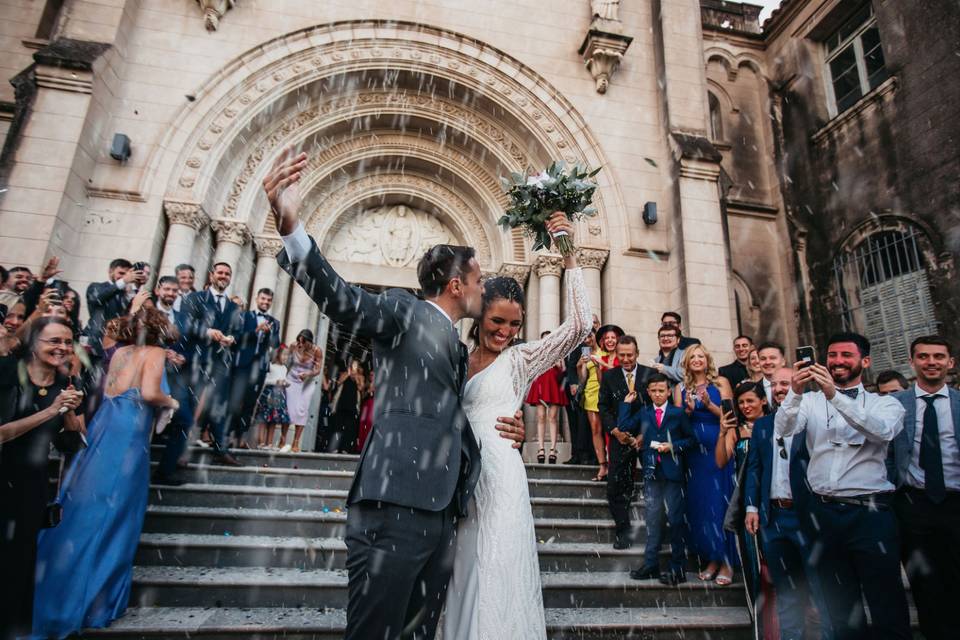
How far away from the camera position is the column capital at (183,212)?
810cm

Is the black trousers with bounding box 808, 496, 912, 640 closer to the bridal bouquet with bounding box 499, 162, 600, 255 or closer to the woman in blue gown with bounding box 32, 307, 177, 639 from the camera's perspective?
the bridal bouquet with bounding box 499, 162, 600, 255

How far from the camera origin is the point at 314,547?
4027mm

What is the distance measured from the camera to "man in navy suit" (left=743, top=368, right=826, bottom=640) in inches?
135

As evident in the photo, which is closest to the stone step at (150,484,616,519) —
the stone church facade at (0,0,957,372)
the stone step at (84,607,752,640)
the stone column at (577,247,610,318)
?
the stone step at (84,607,752,640)

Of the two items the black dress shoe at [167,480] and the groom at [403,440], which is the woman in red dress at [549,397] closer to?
the black dress shoe at [167,480]

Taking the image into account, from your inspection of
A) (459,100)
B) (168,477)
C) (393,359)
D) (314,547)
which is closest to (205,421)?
(168,477)

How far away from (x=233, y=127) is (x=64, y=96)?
2319 millimetres

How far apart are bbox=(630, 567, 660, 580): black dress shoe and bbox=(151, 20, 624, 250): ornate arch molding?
6.70 m

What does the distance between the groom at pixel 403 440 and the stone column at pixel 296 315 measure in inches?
328

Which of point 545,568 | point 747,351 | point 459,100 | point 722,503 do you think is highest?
point 459,100

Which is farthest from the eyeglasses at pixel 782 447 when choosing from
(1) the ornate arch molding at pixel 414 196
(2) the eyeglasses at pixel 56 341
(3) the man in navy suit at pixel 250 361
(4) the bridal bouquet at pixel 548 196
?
(1) the ornate arch molding at pixel 414 196

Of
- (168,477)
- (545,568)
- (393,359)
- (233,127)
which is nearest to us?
(393,359)

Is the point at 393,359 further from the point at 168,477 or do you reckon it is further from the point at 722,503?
the point at 168,477

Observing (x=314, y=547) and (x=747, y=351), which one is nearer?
(x=314, y=547)
